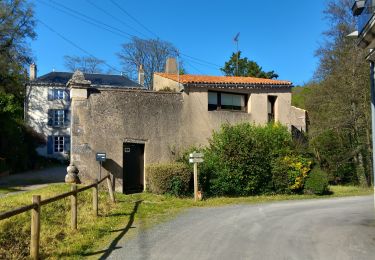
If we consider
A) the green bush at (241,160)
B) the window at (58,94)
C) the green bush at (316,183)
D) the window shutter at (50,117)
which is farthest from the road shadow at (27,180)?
the window at (58,94)

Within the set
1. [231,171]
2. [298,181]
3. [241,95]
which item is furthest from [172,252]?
[241,95]

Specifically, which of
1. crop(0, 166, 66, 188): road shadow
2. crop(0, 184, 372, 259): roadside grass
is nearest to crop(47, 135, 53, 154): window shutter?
crop(0, 166, 66, 188): road shadow

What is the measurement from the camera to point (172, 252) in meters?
8.46

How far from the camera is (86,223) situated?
11.3 meters

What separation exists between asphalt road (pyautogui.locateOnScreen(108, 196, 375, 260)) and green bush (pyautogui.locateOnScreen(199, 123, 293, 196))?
18.7 feet

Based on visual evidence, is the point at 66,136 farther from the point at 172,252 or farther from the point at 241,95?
the point at 172,252

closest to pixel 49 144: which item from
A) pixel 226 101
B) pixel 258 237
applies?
pixel 226 101

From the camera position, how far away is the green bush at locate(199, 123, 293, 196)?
67.5ft

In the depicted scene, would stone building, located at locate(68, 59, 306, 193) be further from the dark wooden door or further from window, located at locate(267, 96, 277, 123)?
window, located at locate(267, 96, 277, 123)

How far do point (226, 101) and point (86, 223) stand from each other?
47.8 ft

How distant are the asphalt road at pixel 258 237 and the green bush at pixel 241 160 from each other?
A: 5.71 m

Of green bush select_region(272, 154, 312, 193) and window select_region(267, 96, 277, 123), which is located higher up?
window select_region(267, 96, 277, 123)

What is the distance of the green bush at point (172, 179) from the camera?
19250mm

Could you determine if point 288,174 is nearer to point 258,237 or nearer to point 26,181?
point 258,237
